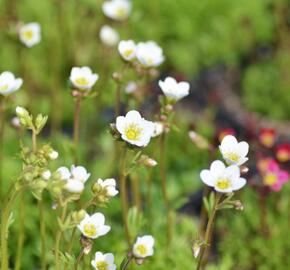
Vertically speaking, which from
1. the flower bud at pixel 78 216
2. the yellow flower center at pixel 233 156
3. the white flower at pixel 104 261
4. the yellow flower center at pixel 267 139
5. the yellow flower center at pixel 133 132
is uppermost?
the yellow flower center at pixel 133 132

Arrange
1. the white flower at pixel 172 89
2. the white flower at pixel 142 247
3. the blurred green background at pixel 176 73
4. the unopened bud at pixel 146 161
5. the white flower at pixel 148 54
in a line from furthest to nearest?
the blurred green background at pixel 176 73 → the white flower at pixel 148 54 → the white flower at pixel 172 89 → the unopened bud at pixel 146 161 → the white flower at pixel 142 247

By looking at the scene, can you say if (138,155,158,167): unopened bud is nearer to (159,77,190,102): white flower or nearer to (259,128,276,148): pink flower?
(159,77,190,102): white flower

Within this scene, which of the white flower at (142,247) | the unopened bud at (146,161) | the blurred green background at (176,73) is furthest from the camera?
the blurred green background at (176,73)

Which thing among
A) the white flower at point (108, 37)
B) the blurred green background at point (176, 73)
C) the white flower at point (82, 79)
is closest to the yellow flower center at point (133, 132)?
the white flower at point (82, 79)

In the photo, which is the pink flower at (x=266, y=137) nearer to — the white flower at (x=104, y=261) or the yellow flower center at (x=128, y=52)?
the yellow flower center at (x=128, y=52)

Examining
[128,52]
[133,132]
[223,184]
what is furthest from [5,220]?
[128,52]

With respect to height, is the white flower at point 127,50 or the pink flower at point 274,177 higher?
the white flower at point 127,50

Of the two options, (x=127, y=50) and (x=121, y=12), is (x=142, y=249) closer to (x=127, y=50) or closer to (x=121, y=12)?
(x=127, y=50)

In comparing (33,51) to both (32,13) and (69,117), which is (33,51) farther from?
(69,117)
